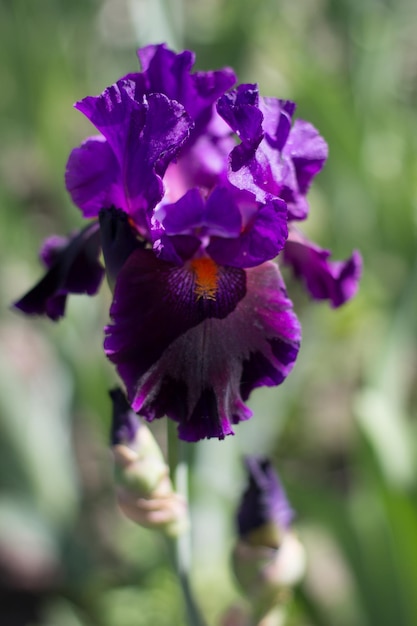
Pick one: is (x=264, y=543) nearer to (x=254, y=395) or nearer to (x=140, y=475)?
(x=140, y=475)

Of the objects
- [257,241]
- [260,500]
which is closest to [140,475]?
[260,500]

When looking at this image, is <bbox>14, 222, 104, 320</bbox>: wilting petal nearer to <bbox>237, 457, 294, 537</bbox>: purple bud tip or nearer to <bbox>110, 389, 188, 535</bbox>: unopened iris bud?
<bbox>110, 389, 188, 535</bbox>: unopened iris bud

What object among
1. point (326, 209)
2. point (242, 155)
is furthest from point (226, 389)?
point (326, 209)

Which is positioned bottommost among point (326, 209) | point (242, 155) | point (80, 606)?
point (80, 606)

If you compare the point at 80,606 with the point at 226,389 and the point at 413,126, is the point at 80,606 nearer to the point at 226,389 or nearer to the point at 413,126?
the point at 226,389

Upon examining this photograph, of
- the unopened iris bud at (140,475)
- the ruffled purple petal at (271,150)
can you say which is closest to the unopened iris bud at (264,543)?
the unopened iris bud at (140,475)

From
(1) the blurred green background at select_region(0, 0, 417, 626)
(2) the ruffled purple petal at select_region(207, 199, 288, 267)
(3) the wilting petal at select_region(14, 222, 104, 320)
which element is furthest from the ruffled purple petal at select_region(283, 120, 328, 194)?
(1) the blurred green background at select_region(0, 0, 417, 626)
